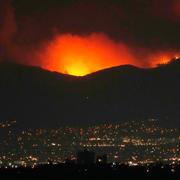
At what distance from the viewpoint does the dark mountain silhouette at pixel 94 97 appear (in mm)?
117375

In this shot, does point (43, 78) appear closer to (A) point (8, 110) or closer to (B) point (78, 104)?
(B) point (78, 104)

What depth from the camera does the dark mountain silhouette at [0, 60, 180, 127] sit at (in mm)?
117375

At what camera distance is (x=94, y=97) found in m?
141

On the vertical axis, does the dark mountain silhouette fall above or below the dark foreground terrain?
above

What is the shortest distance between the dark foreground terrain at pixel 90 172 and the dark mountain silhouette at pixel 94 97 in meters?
67.9

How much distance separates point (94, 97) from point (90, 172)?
103958mm

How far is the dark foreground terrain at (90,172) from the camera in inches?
1423

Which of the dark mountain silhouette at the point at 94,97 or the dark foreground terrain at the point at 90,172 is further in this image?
the dark mountain silhouette at the point at 94,97

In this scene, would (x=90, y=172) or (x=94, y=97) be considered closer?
(x=90, y=172)

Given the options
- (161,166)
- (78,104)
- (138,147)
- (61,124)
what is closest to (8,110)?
(61,124)

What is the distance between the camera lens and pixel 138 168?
39031mm

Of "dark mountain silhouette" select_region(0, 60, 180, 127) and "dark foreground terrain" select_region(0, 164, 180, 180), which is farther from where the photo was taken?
"dark mountain silhouette" select_region(0, 60, 180, 127)

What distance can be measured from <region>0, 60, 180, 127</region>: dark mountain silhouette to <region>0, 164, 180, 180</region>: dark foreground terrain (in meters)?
67.9

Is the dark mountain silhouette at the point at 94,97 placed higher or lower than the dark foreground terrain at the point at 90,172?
higher
